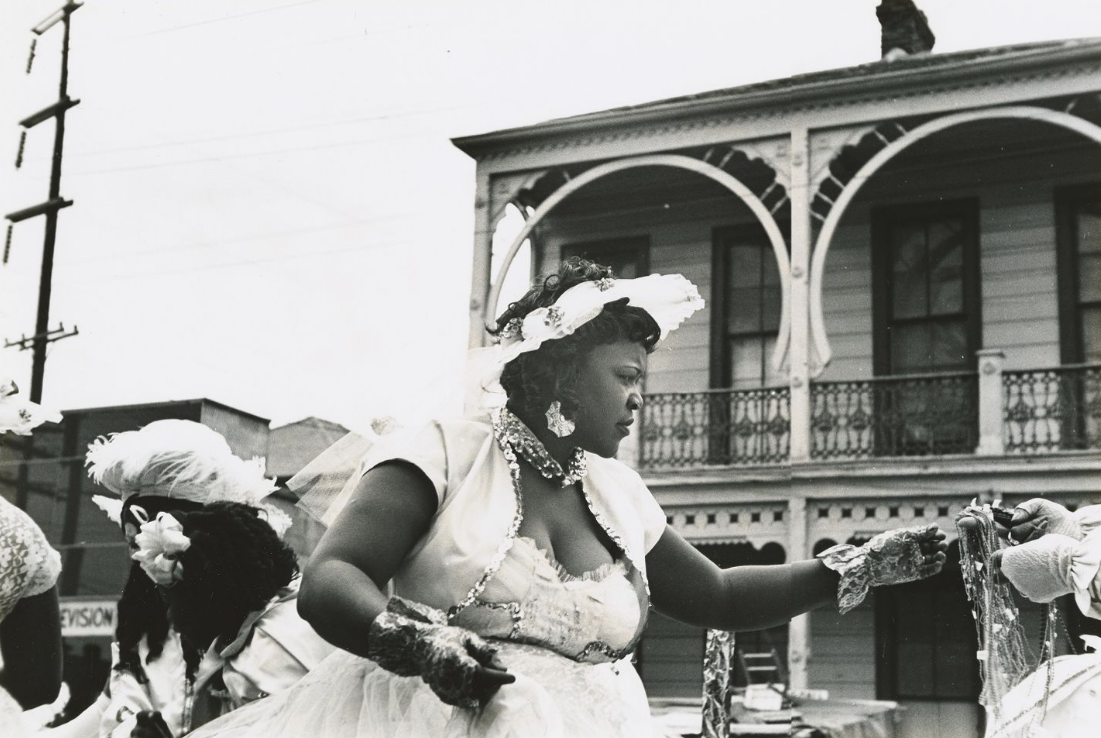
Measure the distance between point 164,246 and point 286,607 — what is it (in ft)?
21.4

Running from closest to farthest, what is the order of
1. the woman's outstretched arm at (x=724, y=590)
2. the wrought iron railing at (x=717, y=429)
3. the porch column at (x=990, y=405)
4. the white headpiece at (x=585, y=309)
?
the white headpiece at (x=585, y=309), the woman's outstretched arm at (x=724, y=590), the porch column at (x=990, y=405), the wrought iron railing at (x=717, y=429)

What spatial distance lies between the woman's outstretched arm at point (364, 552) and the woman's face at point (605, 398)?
0.33 meters

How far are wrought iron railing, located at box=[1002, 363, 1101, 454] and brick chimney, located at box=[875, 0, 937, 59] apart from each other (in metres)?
3.00

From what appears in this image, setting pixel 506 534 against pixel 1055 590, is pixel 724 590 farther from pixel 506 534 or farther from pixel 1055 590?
pixel 1055 590

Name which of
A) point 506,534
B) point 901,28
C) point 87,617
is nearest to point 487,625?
point 506,534

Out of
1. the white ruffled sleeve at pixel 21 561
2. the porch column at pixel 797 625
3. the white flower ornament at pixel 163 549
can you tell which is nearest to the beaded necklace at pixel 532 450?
the white flower ornament at pixel 163 549

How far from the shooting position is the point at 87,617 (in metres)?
11.6

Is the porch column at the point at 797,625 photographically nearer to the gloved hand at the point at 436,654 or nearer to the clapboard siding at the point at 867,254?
the clapboard siding at the point at 867,254

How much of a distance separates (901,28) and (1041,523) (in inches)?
372

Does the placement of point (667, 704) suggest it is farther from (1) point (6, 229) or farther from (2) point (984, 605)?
(2) point (984, 605)

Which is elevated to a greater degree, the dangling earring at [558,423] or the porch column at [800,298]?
the porch column at [800,298]

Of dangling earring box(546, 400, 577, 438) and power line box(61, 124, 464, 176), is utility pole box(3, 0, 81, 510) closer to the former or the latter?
power line box(61, 124, 464, 176)

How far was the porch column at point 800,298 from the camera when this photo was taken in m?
10.9

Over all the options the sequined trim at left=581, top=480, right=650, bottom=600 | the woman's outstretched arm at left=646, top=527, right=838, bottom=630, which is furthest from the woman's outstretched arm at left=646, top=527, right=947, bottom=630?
the sequined trim at left=581, top=480, right=650, bottom=600
